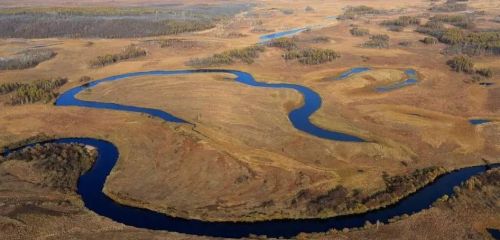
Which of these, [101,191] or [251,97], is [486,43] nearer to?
[251,97]

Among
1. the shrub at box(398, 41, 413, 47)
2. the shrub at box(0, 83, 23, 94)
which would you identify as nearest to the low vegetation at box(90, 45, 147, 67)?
the shrub at box(0, 83, 23, 94)

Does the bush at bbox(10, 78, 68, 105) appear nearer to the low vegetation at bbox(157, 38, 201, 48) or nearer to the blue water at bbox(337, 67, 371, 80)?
the low vegetation at bbox(157, 38, 201, 48)

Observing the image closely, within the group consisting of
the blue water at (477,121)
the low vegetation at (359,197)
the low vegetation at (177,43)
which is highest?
the low vegetation at (177,43)

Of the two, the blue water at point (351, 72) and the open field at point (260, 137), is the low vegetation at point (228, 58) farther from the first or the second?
the blue water at point (351, 72)

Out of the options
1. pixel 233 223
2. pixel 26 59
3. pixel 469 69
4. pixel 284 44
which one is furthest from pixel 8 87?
pixel 469 69

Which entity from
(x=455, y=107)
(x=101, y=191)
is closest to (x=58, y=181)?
(x=101, y=191)

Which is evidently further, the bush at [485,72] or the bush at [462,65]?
the bush at [462,65]

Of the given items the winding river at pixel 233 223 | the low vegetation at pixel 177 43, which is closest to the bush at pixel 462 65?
the winding river at pixel 233 223
